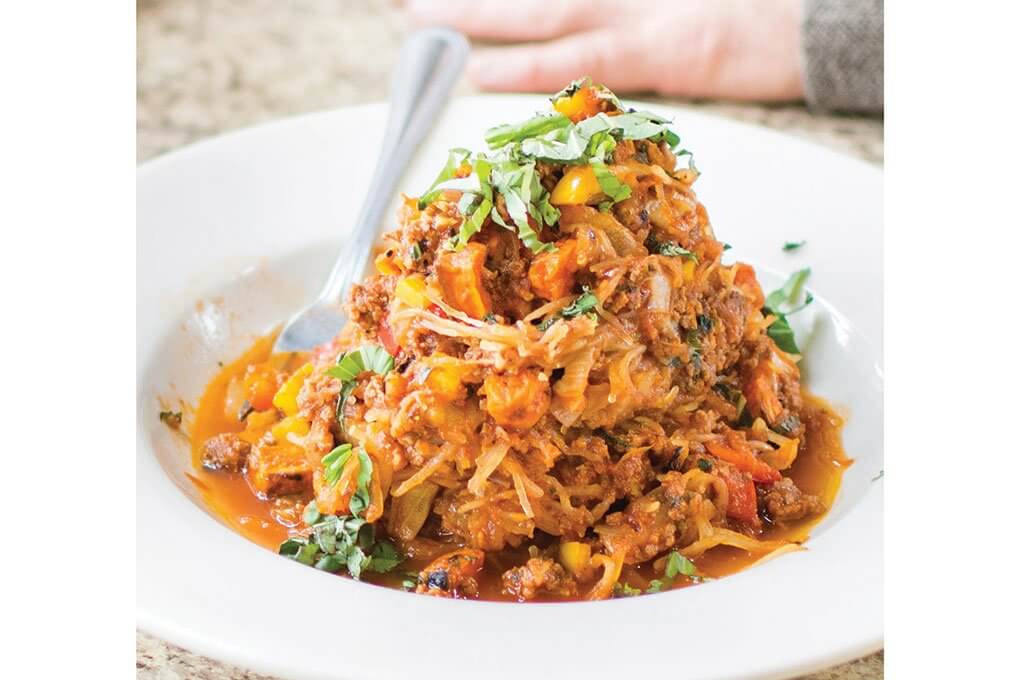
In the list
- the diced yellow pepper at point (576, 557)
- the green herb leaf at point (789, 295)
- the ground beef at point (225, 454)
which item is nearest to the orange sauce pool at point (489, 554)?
the ground beef at point (225, 454)

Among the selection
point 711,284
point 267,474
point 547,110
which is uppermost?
point 547,110

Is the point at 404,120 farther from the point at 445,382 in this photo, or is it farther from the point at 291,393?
the point at 445,382

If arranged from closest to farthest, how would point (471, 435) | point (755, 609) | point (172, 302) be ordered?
1. point (755, 609)
2. point (471, 435)
3. point (172, 302)

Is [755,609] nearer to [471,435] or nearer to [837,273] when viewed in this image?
[471,435]

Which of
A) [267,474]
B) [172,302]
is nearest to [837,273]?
[267,474]

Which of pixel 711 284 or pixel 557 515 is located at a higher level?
pixel 711 284

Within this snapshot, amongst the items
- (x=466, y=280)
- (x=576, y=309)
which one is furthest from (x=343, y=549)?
(x=576, y=309)

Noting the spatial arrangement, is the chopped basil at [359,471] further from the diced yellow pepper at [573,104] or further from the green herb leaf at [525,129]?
the diced yellow pepper at [573,104]
